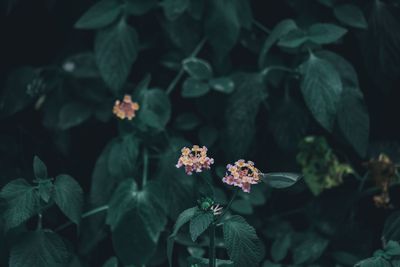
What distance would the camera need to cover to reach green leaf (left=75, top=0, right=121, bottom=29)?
176cm

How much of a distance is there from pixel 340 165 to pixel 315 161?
74 mm

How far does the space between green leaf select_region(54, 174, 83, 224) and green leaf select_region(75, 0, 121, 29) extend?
20.6 inches

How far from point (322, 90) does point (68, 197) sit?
0.68 m

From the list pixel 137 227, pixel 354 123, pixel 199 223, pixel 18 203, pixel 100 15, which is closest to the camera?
pixel 199 223

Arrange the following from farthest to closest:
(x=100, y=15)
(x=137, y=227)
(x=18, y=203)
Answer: (x=100, y=15) < (x=137, y=227) < (x=18, y=203)

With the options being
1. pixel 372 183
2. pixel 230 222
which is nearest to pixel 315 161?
pixel 372 183

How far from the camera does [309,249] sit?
1730mm

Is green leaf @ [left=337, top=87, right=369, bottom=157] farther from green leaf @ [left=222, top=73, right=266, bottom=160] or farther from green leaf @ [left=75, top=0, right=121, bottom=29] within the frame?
green leaf @ [left=75, top=0, right=121, bottom=29]

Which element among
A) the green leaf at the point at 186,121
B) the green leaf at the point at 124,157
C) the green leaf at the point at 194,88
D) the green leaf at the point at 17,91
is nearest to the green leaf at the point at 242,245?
the green leaf at the point at 124,157

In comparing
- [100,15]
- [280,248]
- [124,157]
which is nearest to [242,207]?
[280,248]

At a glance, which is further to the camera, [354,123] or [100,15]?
[100,15]

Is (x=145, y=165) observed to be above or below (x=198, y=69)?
below

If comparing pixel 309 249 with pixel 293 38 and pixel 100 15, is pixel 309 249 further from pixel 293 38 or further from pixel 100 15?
pixel 100 15

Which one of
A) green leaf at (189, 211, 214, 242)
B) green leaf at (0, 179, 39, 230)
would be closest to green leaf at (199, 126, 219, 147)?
green leaf at (0, 179, 39, 230)
